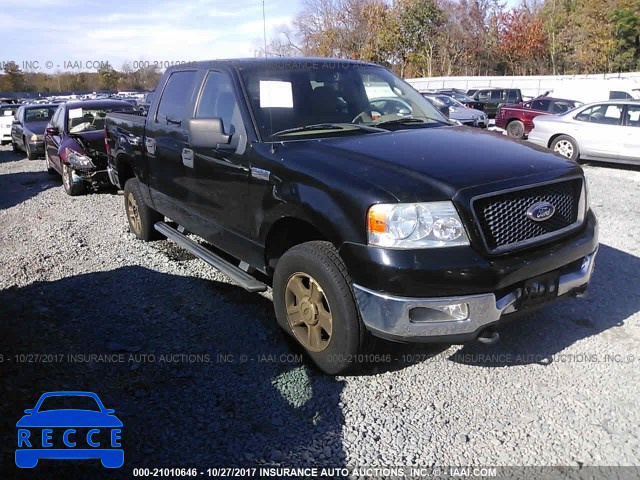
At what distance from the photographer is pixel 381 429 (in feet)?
9.93

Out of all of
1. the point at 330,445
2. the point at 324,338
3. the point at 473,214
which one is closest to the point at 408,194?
the point at 473,214

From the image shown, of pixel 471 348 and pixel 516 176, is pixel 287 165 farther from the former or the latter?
pixel 471 348

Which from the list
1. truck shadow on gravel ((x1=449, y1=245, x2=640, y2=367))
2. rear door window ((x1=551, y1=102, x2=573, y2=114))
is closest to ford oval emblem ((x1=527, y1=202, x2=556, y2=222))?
truck shadow on gravel ((x1=449, y1=245, x2=640, y2=367))

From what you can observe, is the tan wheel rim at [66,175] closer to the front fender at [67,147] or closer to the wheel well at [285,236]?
the front fender at [67,147]

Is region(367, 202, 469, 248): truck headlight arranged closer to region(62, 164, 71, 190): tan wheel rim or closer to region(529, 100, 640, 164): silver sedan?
region(62, 164, 71, 190): tan wheel rim

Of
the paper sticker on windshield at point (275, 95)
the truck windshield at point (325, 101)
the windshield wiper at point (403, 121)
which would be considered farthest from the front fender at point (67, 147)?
the windshield wiper at point (403, 121)

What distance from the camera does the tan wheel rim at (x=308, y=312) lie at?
3381 mm

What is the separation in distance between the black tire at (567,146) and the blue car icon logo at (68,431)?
11649 mm

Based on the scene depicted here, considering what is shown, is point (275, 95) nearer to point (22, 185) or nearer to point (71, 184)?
point (71, 184)

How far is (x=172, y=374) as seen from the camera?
11.9ft

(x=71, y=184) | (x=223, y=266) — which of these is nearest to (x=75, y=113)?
(x=71, y=184)

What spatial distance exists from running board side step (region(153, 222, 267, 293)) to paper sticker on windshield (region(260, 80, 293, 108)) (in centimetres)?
128

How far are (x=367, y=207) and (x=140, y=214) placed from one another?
13.4ft

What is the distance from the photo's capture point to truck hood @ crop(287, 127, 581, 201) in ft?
9.93
